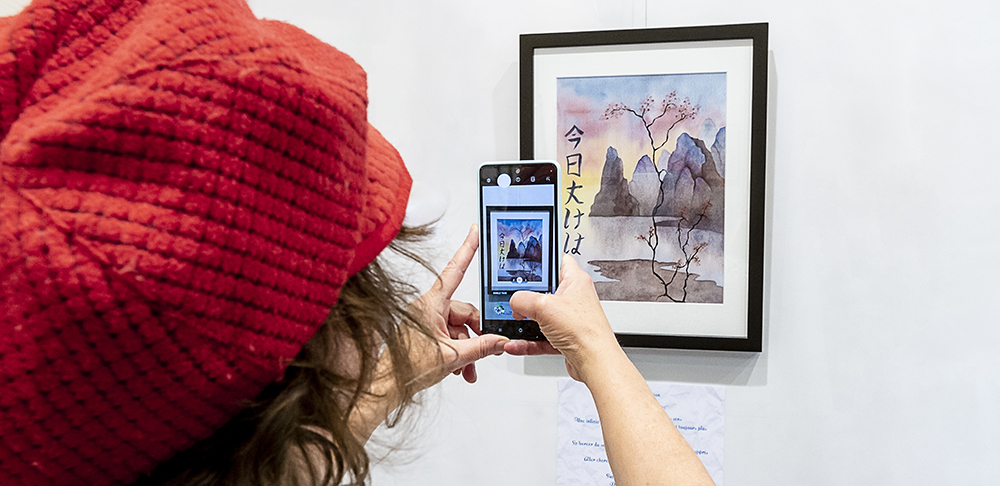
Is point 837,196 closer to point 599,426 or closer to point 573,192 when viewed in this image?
point 573,192

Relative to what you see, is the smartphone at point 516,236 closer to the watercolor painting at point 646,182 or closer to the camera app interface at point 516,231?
the camera app interface at point 516,231

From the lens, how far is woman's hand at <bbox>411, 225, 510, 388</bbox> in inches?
23.7

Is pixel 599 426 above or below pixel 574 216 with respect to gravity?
below

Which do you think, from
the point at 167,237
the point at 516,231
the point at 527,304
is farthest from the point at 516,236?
the point at 167,237

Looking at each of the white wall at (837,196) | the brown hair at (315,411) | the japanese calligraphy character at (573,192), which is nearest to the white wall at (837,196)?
the white wall at (837,196)

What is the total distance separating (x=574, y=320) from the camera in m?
0.56

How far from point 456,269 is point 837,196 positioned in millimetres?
547

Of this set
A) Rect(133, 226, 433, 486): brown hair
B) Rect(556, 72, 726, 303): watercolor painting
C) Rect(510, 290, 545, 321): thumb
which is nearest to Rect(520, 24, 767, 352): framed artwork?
Rect(556, 72, 726, 303): watercolor painting

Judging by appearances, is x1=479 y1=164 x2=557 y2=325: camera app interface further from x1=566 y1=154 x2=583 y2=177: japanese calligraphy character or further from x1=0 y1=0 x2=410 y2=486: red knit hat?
x1=0 y1=0 x2=410 y2=486: red knit hat

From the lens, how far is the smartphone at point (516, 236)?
678 millimetres

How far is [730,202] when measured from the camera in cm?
76

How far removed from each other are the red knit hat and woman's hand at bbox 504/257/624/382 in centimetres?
34

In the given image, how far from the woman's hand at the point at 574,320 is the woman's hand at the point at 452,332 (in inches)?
3.3

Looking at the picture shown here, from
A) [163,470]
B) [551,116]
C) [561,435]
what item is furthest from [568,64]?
[163,470]
